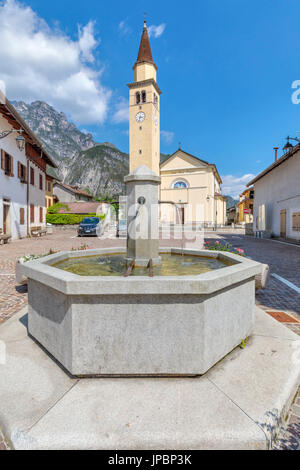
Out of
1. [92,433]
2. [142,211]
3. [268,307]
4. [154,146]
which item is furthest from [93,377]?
[154,146]

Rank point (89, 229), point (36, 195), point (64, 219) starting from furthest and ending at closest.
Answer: point (64, 219) → point (36, 195) → point (89, 229)

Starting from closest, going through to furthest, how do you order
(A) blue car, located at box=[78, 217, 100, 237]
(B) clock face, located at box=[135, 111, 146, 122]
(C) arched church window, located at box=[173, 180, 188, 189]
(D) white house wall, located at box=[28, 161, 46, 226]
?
(D) white house wall, located at box=[28, 161, 46, 226] < (A) blue car, located at box=[78, 217, 100, 237] < (B) clock face, located at box=[135, 111, 146, 122] < (C) arched church window, located at box=[173, 180, 188, 189]

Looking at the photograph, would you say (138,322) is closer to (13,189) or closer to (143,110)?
(13,189)

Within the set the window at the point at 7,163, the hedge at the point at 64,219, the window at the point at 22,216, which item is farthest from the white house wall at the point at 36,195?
the hedge at the point at 64,219

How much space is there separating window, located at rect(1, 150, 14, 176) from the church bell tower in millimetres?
22966

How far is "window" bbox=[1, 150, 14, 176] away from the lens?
15375 mm

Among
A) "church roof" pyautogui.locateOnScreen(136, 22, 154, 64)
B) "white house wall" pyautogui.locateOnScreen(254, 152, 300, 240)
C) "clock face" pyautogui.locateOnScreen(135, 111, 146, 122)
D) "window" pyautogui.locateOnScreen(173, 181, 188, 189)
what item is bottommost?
"white house wall" pyautogui.locateOnScreen(254, 152, 300, 240)

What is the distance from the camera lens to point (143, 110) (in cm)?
3794

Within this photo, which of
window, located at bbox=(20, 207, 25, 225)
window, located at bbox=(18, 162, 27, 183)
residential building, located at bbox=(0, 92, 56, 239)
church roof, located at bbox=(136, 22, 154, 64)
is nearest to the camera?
residential building, located at bbox=(0, 92, 56, 239)

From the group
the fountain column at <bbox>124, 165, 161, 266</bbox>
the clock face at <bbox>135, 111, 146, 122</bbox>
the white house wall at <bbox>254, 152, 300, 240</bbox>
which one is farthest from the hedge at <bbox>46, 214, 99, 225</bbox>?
the fountain column at <bbox>124, 165, 161, 266</bbox>

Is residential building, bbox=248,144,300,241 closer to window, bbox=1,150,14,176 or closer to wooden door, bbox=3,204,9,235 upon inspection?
window, bbox=1,150,14,176

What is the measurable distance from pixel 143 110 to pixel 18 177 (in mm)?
26479

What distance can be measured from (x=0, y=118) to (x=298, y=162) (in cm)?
1946

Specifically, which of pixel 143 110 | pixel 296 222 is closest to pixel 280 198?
pixel 296 222
